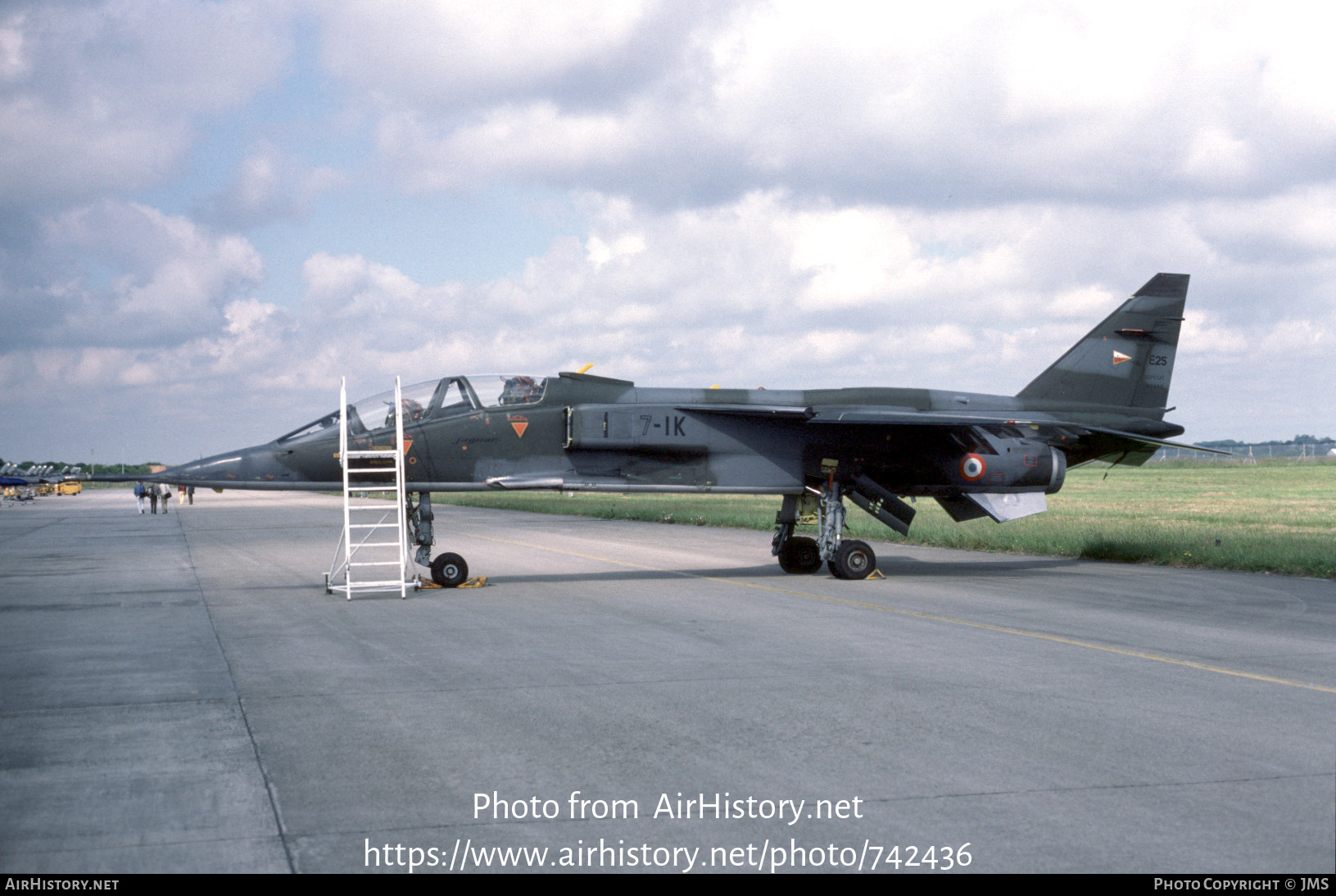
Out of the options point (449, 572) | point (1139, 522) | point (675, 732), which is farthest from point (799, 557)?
point (1139, 522)

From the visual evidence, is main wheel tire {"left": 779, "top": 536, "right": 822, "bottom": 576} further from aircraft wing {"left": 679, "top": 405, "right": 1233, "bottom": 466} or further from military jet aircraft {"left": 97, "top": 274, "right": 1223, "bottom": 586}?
aircraft wing {"left": 679, "top": 405, "right": 1233, "bottom": 466}

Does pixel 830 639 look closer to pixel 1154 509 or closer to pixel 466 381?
pixel 466 381

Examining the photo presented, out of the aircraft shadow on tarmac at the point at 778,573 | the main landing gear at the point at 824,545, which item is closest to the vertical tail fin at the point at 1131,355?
the aircraft shadow on tarmac at the point at 778,573

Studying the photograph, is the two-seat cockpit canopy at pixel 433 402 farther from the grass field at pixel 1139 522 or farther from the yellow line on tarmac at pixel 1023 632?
the grass field at pixel 1139 522

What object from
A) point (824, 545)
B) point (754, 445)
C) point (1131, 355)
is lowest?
point (824, 545)

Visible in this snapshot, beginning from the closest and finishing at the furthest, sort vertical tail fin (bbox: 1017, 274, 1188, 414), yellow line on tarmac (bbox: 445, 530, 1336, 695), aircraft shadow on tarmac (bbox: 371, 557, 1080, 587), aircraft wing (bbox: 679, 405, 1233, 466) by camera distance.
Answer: yellow line on tarmac (bbox: 445, 530, 1336, 695) < aircraft wing (bbox: 679, 405, 1233, 466) < aircraft shadow on tarmac (bbox: 371, 557, 1080, 587) < vertical tail fin (bbox: 1017, 274, 1188, 414)

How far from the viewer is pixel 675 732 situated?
21.3 feet

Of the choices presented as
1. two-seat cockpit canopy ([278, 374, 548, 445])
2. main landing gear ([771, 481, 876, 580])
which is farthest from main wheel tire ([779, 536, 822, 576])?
two-seat cockpit canopy ([278, 374, 548, 445])

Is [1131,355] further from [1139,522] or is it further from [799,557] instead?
[1139,522]

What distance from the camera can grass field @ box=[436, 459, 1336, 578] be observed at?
18953mm

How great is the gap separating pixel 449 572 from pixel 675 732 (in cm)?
954

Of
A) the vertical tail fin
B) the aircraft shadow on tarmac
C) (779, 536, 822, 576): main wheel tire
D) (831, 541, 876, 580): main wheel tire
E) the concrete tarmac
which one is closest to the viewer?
the concrete tarmac

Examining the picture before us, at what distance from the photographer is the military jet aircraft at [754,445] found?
601 inches
